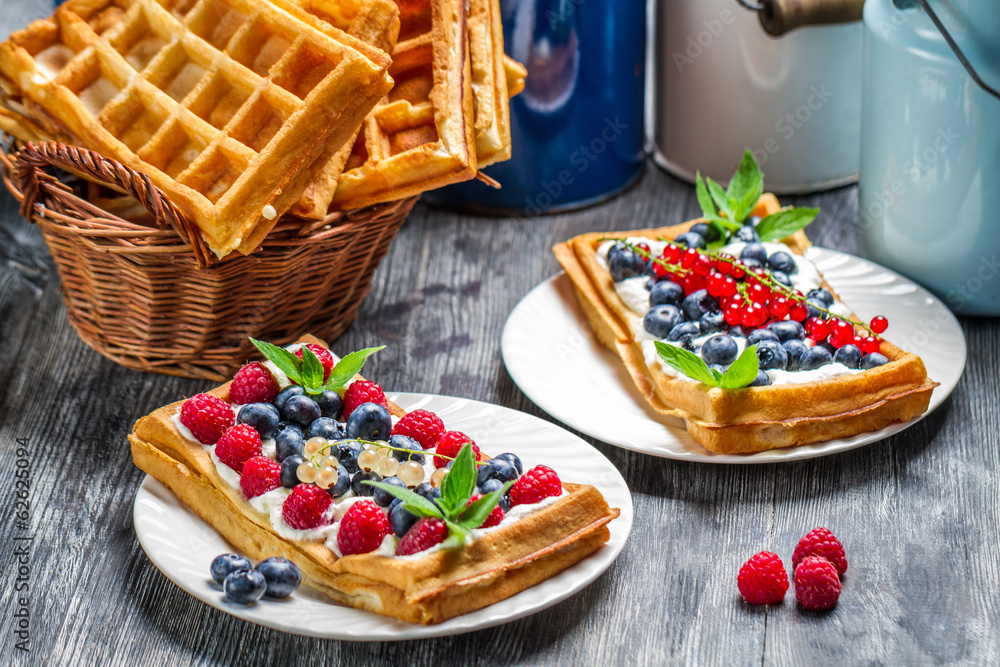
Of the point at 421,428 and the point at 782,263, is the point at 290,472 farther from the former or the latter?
the point at 782,263

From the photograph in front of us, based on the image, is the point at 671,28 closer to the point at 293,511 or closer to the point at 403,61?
the point at 403,61

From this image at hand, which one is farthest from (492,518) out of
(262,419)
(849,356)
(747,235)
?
(747,235)

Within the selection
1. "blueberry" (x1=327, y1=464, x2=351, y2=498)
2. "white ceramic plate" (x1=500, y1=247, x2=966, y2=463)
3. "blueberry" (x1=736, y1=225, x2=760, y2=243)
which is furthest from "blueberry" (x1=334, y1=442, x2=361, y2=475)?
"blueberry" (x1=736, y1=225, x2=760, y2=243)

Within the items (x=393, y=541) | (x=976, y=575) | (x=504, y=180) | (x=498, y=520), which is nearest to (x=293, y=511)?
(x=393, y=541)

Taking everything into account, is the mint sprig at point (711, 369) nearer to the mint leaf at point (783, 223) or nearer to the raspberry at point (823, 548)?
the raspberry at point (823, 548)

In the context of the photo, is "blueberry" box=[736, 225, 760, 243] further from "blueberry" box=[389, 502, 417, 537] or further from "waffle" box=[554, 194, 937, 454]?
"blueberry" box=[389, 502, 417, 537]
